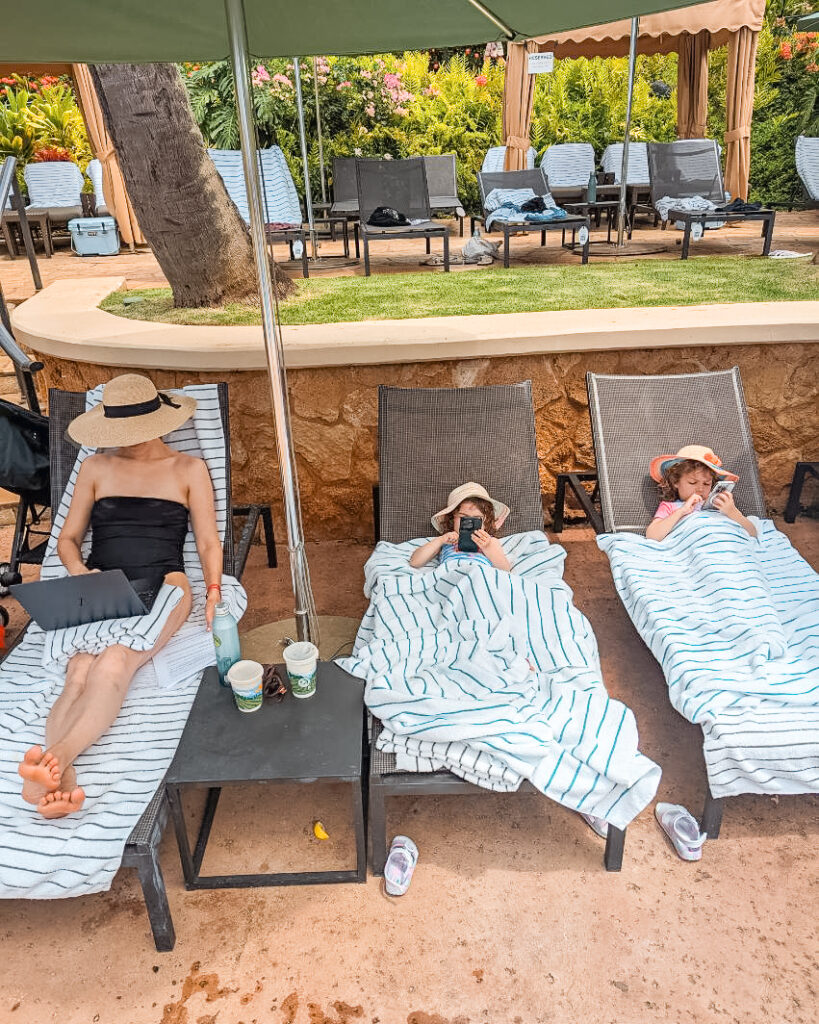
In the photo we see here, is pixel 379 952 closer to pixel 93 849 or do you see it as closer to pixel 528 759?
pixel 528 759

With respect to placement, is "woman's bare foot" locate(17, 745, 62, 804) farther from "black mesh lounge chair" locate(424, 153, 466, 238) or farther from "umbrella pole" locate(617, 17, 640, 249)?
"black mesh lounge chair" locate(424, 153, 466, 238)

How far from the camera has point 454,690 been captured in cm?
239

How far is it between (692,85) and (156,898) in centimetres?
1134

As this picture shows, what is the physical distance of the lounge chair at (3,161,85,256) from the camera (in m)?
9.26

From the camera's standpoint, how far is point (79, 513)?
9.87 feet

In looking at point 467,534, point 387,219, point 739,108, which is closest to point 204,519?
point 467,534

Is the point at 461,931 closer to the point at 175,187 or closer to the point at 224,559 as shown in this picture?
the point at 224,559

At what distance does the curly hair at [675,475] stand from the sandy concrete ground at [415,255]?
12.8 ft

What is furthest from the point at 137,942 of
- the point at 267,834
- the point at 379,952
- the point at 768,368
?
the point at 768,368

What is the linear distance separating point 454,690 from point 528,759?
1.15ft

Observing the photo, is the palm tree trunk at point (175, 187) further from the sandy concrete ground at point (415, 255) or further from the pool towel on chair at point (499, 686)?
the pool towel on chair at point (499, 686)

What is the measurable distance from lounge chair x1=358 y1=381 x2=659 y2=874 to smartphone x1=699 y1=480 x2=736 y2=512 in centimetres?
73

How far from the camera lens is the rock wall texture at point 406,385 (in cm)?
394

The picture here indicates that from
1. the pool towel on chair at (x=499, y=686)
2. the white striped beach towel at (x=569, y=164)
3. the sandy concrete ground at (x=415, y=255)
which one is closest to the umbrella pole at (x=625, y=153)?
the sandy concrete ground at (x=415, y=255)
